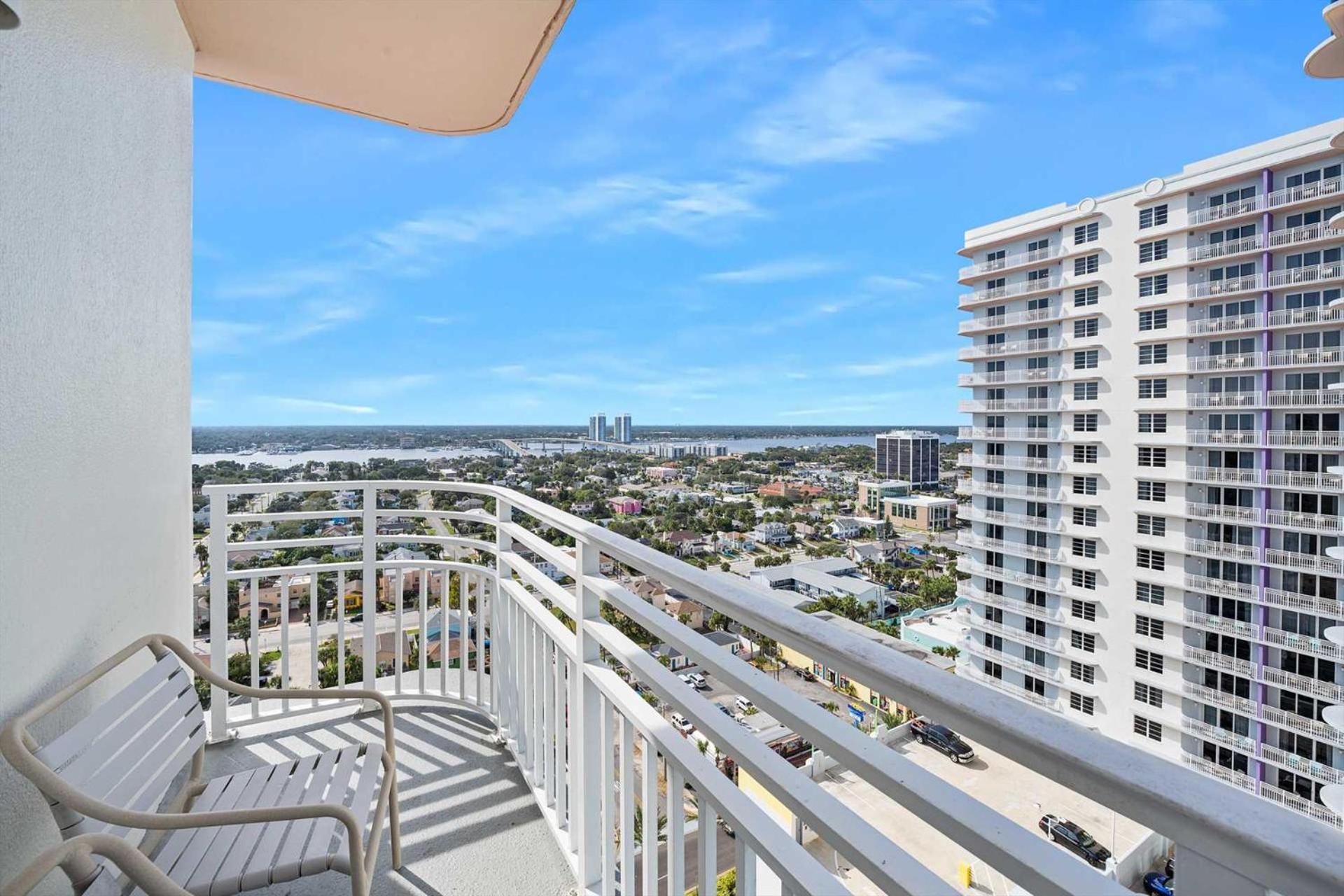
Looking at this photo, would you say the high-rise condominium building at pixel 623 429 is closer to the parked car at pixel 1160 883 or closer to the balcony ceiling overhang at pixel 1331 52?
the balcony ceiling overhang at pixel 1331 52

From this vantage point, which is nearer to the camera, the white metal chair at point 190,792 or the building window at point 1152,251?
the white metal chair at point 190,792

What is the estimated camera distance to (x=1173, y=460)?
32.2 feet

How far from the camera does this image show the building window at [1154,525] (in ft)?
32.8

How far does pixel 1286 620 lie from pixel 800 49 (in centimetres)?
1248

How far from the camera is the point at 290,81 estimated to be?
7.80 feet

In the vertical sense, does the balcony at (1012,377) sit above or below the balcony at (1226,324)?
below

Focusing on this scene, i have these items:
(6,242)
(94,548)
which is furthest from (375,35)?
(94,548)

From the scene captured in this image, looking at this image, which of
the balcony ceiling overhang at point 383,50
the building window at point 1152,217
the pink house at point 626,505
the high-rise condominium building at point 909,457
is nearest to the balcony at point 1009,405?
the building window at point 1152,217

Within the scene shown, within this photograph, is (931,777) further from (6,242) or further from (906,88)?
(906,88)

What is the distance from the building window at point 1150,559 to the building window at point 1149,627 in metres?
0.93

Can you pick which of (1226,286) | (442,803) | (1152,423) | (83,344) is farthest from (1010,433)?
(83,344)

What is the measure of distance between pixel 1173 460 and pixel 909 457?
19.3ft

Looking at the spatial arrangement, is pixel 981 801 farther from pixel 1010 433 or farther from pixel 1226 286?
pixel 1010 433

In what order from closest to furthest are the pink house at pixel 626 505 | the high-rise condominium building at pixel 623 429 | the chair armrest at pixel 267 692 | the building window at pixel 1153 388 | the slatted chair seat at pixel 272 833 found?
the slatted chair seat at pixel 272 833 < the chair armrest at pixel 267 692 < the pink house at pixel 626 505 < the high-rise condominium building at pixel 623 429 < the building window at pixel 1153 388
